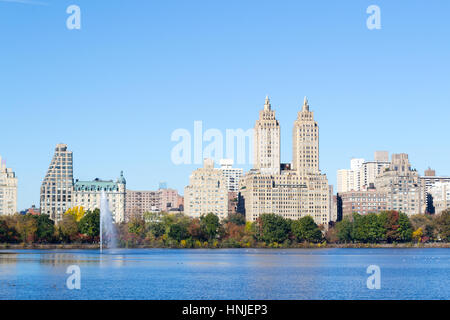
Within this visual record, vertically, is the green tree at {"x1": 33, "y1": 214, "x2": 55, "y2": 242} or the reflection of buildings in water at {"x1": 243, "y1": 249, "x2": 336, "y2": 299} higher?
the green tree at {"x1": 33, "y1": 214, "x2": 55, "y2": 242}

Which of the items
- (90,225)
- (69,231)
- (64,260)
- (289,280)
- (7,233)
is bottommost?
(289,280)

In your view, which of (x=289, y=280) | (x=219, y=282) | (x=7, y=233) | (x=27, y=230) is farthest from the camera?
(x=7, y=233)

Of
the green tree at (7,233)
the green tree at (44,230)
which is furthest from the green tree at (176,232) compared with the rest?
the green tree at (7,233)

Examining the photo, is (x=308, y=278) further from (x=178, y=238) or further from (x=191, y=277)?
(x=178, y=238)

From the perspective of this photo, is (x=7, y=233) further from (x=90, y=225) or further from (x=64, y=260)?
(x=64, y=260)

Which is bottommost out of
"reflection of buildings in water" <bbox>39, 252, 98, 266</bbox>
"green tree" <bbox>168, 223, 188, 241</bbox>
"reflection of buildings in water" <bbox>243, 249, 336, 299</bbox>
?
"reflection of buildings in water" <bbox>243, 249, 336, 299</bbox>

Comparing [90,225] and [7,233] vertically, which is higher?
[90,225]

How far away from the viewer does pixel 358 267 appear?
11138 centimetres

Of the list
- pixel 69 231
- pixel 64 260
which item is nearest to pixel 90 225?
pixel 69 231

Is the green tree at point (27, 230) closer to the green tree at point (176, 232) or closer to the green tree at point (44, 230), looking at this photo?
the green tree at point (44, 230)

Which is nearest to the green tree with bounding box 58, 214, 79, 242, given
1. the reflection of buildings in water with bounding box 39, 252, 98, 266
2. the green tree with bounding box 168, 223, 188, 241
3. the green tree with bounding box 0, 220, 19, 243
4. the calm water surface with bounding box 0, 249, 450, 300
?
the green tree with bounding box 0, 220, 19, 243

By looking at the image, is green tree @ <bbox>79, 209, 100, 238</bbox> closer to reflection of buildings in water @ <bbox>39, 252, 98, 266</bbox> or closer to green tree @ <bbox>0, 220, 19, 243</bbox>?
green tree @ <bbox>0, 220, 19, 243</bbox>

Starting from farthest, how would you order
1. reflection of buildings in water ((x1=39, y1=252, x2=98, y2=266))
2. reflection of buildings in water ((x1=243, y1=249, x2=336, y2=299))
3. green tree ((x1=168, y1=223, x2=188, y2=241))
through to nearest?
1. green tree ((x1=168, y1=223, x2=188, y2=241))
2. reflection of buildings in water ((x1=39, y1=252, x2=98, y2=266))
3. reflection of buildings in water ((x1=243, y1=249, x2=336, y2=299))
